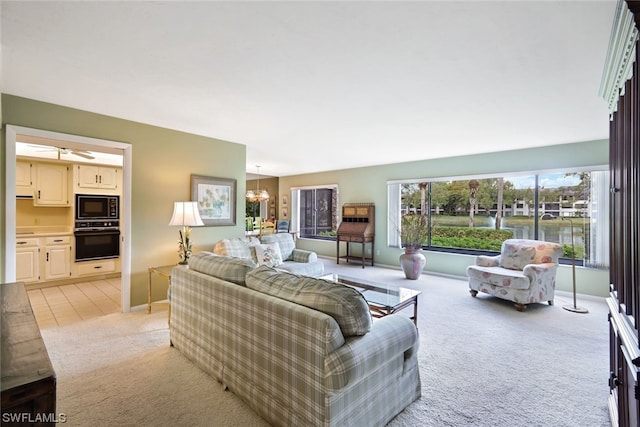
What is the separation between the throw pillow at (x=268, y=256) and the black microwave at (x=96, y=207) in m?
3.27

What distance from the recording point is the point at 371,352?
5.14 feet

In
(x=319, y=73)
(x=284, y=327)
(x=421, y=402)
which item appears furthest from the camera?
(x=319, y=73)

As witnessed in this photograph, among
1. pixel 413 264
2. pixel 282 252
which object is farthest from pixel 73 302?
pixel 413 264

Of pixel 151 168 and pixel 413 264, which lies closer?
pixel 151 168

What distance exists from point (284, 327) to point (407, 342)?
2.66ft

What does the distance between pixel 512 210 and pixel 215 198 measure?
5.19 metres

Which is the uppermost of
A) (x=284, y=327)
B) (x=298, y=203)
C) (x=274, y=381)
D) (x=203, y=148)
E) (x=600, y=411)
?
(x=203, y=148)

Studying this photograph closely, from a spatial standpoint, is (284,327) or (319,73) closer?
(284,327)

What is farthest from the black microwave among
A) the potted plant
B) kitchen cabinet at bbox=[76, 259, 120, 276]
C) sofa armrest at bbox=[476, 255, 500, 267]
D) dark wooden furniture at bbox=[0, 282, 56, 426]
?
sofa armrest at bbox=[476, 255, 500, 267]

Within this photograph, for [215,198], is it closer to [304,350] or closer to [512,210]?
[304,350]

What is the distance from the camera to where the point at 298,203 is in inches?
346

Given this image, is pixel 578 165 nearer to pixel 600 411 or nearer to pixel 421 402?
pixel 600 411

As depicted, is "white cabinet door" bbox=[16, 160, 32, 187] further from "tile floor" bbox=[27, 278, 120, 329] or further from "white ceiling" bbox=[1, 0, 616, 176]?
"white ceiling" bbox=[1, 0, 616, 176]

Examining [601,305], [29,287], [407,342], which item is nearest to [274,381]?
[407,342]
